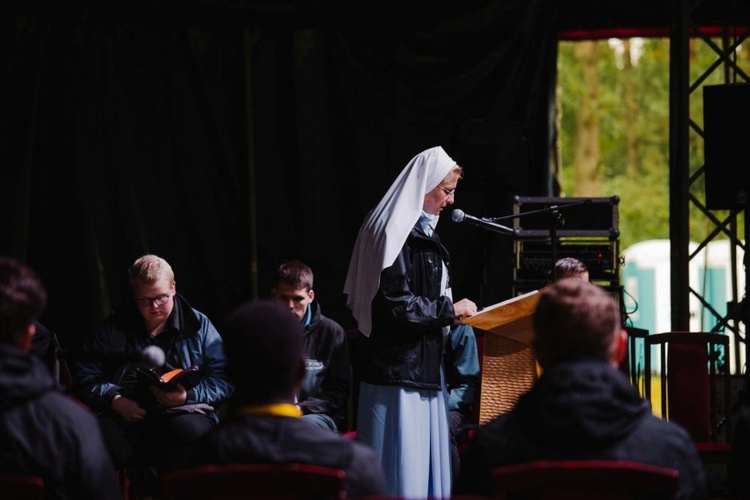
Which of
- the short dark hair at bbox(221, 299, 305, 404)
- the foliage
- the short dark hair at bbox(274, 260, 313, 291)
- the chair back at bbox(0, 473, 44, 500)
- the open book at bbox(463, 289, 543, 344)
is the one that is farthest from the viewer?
the foliage

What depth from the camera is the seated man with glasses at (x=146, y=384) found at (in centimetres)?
531

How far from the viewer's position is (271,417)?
8.87 ft

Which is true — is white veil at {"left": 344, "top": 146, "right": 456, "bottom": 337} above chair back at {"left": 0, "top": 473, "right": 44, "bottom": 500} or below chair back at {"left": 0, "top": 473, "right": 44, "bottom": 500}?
above

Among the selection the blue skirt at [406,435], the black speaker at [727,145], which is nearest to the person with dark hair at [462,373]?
the blue skirt at [406,435]

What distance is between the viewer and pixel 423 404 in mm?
5016

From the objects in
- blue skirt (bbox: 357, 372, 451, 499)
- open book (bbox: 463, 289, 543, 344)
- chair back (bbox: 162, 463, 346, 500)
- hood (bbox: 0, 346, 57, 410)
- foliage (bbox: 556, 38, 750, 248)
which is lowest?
blue skirt (bbox: 357, 372, 451, 499)

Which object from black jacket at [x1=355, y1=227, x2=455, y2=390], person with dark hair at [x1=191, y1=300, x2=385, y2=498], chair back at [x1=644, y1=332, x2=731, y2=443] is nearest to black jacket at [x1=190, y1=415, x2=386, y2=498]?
person with dark hair at [x1=191, y1=300, x2=385, y2=498]

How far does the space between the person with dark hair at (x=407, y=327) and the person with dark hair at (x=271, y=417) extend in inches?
84.4

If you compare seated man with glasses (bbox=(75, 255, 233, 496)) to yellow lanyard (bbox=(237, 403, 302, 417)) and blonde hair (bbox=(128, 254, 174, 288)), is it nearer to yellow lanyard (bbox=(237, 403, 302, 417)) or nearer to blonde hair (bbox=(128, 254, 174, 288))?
blonde hair (bbox=(128, 254, 174, 288))

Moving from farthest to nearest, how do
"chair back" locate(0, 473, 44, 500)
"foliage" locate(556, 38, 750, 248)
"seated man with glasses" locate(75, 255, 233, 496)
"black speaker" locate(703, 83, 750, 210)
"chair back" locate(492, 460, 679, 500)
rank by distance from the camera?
"foliage" locate(556, 38, 750, 248) < "black speaker" locate(703, 83, 750, 210) < "seated man with glasses" locate(75, 255, 233, 496) < "chair back" locate(0, 473, 44, 500) < "chair back" locate(492, 460, 679, 500)

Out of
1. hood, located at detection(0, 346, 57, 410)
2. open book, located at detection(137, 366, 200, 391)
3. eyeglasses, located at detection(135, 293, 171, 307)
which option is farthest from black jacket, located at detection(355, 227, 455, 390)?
hood, located at detection(0, 346, 57, 410)

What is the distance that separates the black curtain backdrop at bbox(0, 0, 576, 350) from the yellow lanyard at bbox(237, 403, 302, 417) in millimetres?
4849

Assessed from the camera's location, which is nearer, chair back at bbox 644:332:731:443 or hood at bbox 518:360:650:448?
hood at bbox 518:360:650:448

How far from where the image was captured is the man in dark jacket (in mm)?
2672
